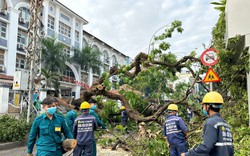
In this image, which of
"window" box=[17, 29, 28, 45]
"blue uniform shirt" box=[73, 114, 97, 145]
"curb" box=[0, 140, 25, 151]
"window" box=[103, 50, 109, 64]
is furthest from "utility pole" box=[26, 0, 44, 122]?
"window" box=[103, 50, 109, 64]

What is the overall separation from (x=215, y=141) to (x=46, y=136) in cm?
246

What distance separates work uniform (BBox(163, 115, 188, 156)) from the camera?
15.9ft

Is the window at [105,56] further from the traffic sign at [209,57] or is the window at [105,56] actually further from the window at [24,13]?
the traffic sign at [209,57]

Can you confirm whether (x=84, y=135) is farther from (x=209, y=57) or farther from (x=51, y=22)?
(x=51, y=22)

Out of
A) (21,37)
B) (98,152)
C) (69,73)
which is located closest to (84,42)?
(69,73)

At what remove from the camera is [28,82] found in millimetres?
9180

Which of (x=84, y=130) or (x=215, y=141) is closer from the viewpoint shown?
(x=215, y=141)

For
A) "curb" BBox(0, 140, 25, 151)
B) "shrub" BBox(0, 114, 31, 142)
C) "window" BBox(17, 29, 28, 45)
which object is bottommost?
"curb" BBox(0, 140, 25, 151)

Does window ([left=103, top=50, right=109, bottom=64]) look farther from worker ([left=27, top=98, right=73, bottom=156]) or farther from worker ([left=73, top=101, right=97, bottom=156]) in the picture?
worker ([left=27, top=98, right=73, bottom=156])

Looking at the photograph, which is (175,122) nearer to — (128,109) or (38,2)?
(128,109)

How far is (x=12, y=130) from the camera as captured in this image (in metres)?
7.70

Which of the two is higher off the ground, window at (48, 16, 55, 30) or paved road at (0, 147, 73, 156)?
window at (48, 16, 55, 30)

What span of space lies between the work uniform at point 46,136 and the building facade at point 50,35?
1685cm

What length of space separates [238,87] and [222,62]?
1072 millimetres
